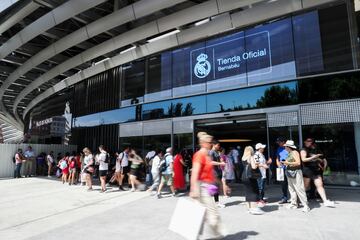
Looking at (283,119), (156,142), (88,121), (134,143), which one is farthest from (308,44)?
(88,121)

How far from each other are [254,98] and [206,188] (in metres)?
7.70

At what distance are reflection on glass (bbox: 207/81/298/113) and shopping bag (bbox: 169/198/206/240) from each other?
782 centimetres

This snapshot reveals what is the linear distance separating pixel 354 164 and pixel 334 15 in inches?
208

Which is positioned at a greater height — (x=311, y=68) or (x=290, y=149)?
(x=311, y=68)

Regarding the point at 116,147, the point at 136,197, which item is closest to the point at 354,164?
the point at 136,197

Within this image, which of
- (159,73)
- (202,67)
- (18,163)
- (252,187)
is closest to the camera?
(252,187)

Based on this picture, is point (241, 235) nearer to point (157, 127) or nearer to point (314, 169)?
point (314, 169)

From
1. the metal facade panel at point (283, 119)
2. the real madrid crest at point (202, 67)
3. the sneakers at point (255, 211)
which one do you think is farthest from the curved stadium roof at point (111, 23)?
the sneakers at point (255, 211)

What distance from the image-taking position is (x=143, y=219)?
634 centimetres

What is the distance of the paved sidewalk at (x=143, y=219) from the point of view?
5160 millimetres

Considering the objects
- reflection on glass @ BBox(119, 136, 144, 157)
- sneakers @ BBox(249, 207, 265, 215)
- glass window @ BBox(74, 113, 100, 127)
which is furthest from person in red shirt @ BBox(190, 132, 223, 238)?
glass window @ BBox(74, 113, 100, 127)

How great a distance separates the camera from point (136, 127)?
589 inches

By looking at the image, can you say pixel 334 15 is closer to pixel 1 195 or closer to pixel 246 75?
pixel 246 75

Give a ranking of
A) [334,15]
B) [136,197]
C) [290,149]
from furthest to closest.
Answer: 1. [334,15]
2. [136,197]
3. [290,149]
